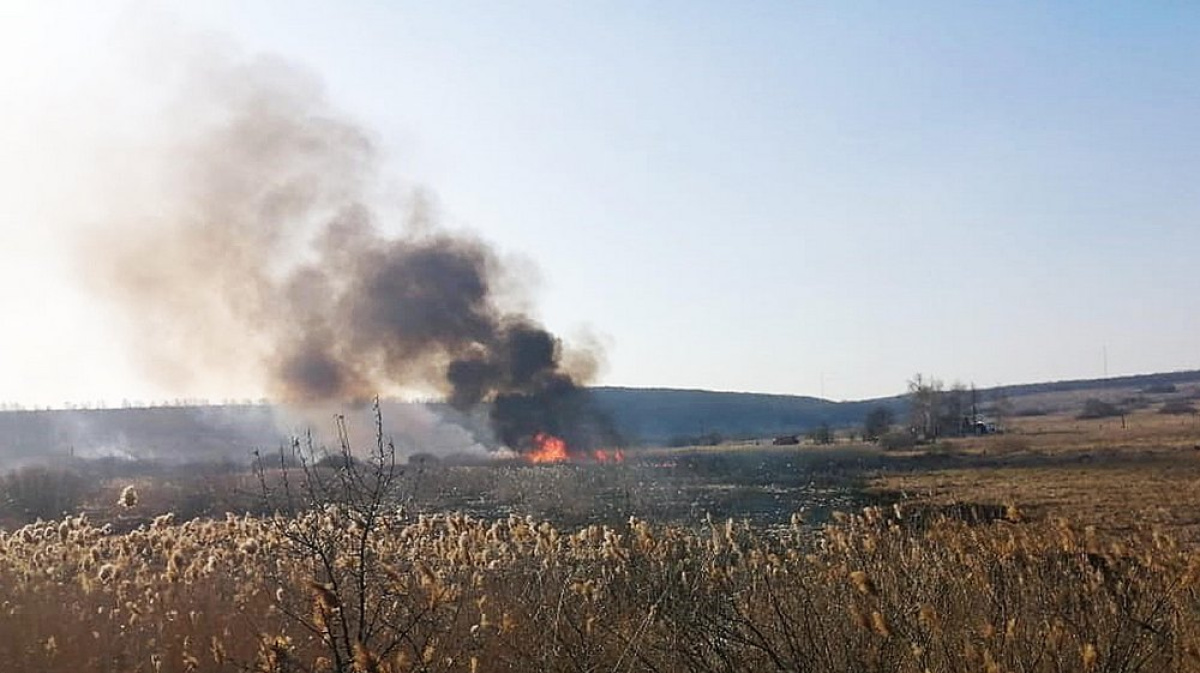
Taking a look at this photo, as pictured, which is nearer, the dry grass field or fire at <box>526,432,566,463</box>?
the dry grass field

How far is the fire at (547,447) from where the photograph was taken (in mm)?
55688

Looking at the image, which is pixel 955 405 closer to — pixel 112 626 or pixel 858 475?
pixel 858 475

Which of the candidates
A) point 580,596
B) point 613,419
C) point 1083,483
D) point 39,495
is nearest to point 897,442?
point 613,419

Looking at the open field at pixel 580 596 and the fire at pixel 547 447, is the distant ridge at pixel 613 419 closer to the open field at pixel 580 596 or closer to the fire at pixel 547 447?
the fire at pixel 547 447

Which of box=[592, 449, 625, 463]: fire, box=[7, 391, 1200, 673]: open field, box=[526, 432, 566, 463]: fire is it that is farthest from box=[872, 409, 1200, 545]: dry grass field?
box=[526, 432, 566, 463]: fire

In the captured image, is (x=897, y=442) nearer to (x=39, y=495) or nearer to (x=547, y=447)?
(x=547, y=447)

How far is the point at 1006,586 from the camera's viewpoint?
652 cm

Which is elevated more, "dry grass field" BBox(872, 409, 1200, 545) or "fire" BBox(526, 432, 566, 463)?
"fire" BBox(526, 432, 566, 463)

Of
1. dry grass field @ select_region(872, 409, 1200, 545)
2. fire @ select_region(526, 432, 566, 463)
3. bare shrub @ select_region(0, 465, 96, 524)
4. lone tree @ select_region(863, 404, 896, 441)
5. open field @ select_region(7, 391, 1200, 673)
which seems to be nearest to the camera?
open field @ select_region(7, 391, 1200, 673)

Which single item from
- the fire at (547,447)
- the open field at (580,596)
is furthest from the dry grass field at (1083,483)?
the fire at (547,447)

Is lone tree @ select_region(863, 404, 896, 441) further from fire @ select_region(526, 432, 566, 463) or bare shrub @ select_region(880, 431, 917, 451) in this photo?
fire @ select_region(526, 432, 566, 463)

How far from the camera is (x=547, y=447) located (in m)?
56.8

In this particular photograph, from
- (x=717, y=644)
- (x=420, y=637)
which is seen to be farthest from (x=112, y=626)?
(x=717, y=644)

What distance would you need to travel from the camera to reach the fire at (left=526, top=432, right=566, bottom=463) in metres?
55.7
